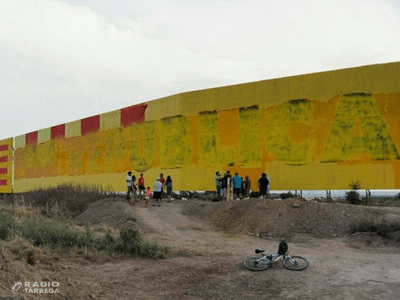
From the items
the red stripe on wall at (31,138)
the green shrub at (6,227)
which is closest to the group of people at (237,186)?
the green shrub at (6,227)

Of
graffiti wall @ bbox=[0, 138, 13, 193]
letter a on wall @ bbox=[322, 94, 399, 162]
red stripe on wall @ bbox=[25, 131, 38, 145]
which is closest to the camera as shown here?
letter a on wall @ bbox=[322, 94, 399, 162]

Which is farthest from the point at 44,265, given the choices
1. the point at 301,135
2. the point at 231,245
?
the point at 301,135

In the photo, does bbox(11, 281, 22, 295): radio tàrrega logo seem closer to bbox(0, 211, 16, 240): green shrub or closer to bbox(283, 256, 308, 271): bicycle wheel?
bbox(0, 211, 16, 240): green shrub

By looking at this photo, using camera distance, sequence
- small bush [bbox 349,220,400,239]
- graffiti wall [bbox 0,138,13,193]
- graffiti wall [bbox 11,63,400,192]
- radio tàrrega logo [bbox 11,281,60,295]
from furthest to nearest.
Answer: graffiti wall [bbox 0,138,13,193] → graffiti wall [bbox 11,63,400,192] → small bush [bbox 349,220,400,239] → radio tàrrega logo [bbox 11,281,60,295]

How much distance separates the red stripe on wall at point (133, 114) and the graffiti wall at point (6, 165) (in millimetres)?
18122

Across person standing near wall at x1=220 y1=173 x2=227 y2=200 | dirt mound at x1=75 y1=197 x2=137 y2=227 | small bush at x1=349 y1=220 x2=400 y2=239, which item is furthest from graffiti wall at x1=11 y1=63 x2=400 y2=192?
dirt mound at x1=75 y1=197 x2=137 y2=227

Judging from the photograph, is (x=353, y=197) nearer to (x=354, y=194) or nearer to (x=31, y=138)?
(x=354, y=194)

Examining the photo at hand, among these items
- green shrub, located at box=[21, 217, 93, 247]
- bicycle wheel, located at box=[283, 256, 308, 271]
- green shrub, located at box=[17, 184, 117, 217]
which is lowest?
bicycle wheel, located at box=[283, 256, 308, 271]

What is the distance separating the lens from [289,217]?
14984 millimetres

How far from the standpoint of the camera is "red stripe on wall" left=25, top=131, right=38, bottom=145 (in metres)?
38.6

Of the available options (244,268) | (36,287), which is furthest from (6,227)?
(244,268)

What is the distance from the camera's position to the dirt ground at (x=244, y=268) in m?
7.21

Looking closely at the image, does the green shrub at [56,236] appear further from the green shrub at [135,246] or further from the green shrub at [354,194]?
the green shrub at [354,194]

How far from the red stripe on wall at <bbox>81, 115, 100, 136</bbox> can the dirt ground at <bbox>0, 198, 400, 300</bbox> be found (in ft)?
59.6
